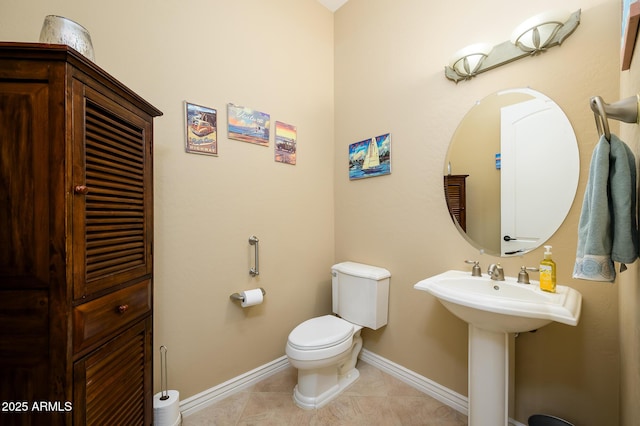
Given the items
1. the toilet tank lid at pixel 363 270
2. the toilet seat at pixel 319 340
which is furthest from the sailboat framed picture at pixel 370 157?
the toilet seat at pixel 319 340

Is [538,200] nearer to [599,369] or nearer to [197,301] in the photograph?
[599,369]

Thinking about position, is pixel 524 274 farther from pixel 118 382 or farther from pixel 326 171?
pixel 118 382

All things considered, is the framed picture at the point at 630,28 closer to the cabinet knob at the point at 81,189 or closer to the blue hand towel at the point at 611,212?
the blue hand towel at the point at 611,212

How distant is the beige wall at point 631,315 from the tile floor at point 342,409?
2.88 feet

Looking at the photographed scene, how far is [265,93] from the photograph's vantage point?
6.38 feet

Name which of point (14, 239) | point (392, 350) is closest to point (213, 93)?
point (14, 239)

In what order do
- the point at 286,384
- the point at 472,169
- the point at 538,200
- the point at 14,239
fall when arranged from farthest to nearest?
the point at 286,384 → the point at 472,169 → the point at 538,200 → the point at 14,239

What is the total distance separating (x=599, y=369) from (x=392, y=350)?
44.4 inches

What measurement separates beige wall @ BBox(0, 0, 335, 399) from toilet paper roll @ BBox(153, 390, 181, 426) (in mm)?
113

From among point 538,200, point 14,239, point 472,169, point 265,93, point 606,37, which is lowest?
point 14,239

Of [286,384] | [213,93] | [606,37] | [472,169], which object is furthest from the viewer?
[286,384]

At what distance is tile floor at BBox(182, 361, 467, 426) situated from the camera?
152 centimetres

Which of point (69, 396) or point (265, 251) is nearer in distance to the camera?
point (69, 396)

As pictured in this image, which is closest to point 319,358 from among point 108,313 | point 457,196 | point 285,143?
point 108,313
